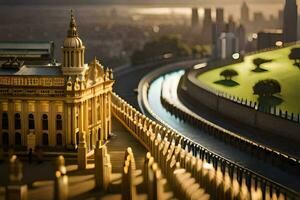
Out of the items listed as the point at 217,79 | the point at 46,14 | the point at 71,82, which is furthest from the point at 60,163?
the point at 217,79

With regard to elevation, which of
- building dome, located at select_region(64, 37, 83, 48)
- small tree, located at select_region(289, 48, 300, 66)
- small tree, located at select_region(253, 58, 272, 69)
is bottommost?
small tree, located at select_region(253, 58, 272, 69)

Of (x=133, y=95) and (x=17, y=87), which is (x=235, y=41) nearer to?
(x=133, y=95)

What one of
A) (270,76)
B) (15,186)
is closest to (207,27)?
(270,76)

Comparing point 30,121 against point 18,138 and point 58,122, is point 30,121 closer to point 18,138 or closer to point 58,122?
point 18,138

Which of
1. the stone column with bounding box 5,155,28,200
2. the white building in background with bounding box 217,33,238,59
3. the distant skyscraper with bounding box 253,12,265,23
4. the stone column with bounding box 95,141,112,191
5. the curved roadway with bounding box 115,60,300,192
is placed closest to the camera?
the stone column with bounding box 5,155,28,200

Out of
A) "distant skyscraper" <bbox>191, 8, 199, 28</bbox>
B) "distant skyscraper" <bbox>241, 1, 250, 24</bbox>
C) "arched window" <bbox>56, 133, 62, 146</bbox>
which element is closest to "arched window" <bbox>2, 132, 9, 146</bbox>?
"arched window" <bbox>56, 133, 62, 146</bbox>

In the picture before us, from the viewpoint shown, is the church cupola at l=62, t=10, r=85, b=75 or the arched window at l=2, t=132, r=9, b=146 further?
the church cupola at l=62, t=10, r=85, b=75

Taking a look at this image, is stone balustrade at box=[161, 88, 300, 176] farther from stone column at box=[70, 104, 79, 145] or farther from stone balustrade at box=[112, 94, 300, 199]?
stone column at box=[70, 104, 79, 145]

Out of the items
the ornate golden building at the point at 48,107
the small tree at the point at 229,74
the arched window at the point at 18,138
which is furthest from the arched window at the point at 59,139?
the small tree at the point at 229,74
